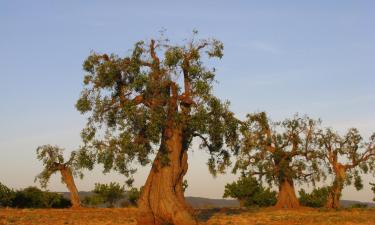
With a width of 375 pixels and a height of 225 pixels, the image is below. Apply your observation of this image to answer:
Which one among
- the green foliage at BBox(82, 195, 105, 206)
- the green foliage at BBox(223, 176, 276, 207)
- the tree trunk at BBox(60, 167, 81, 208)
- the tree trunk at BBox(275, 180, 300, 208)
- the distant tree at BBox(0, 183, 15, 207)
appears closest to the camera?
the tree trunk at BBox(60, 167, 81, 208)

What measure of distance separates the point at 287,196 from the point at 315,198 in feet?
106

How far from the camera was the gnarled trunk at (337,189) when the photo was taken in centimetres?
6381

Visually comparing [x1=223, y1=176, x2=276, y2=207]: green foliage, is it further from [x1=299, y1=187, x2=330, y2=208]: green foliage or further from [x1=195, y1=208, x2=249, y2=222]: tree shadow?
[x1=195, y1=208, x2=249, y2=222]: tree shadow

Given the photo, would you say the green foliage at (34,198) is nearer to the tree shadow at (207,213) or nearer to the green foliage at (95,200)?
the green foliage at (95,200)

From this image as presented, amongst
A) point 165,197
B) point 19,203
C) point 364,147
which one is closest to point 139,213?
point 165,197

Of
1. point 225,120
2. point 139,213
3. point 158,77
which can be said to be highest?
point 158,77

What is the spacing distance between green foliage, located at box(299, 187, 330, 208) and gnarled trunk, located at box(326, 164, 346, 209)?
92.0 feet

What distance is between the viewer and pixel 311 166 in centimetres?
6581

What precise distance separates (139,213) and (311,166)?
37612 millimetres

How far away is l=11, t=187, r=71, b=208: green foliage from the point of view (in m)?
75.8

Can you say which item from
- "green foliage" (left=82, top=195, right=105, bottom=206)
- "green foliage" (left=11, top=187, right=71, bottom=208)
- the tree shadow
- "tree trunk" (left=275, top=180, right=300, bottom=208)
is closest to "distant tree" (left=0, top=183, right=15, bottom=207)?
"green foliage" (left=11, top=187, right=71, bottom=208)

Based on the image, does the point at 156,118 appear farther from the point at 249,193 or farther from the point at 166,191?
the point at 249,193

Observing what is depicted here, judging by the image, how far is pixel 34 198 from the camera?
254 feet

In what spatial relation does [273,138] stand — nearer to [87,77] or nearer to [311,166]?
[311,166]
